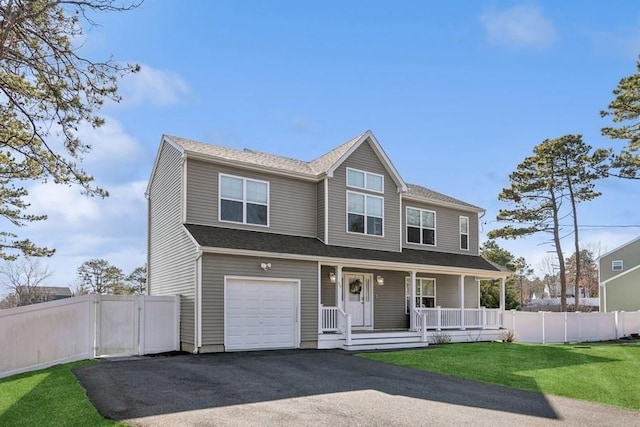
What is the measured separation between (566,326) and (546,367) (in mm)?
10977

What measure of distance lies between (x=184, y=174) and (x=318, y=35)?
6129 mm

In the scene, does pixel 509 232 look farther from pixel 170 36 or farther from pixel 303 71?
pixel 170 36

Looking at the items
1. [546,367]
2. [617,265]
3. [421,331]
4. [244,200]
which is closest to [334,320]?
[421,331]

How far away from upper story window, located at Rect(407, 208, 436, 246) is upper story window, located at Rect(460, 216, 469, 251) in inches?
75.7

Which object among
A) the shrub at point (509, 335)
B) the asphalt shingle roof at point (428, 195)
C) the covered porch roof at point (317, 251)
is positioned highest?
the asphalt shingle roof at point (428, 195)

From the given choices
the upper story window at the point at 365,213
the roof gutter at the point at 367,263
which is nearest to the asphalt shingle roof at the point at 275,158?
the upper story window at the point at 365,213

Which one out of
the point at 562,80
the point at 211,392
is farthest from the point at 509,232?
the point at 211,392

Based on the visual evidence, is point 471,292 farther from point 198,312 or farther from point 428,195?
point 198,312

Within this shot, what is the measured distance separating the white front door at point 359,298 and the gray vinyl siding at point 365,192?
1.35m

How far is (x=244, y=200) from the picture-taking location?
55.2ft

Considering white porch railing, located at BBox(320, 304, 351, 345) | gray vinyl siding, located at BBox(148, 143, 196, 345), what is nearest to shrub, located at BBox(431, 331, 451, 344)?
white porch railing, located at BBox(320, 304, 351, 345)

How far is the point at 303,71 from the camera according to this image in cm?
1756

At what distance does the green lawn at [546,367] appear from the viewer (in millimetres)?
9797

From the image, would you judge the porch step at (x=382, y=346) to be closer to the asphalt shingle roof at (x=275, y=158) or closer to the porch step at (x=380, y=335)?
the porch step at (x=380, y=335)
